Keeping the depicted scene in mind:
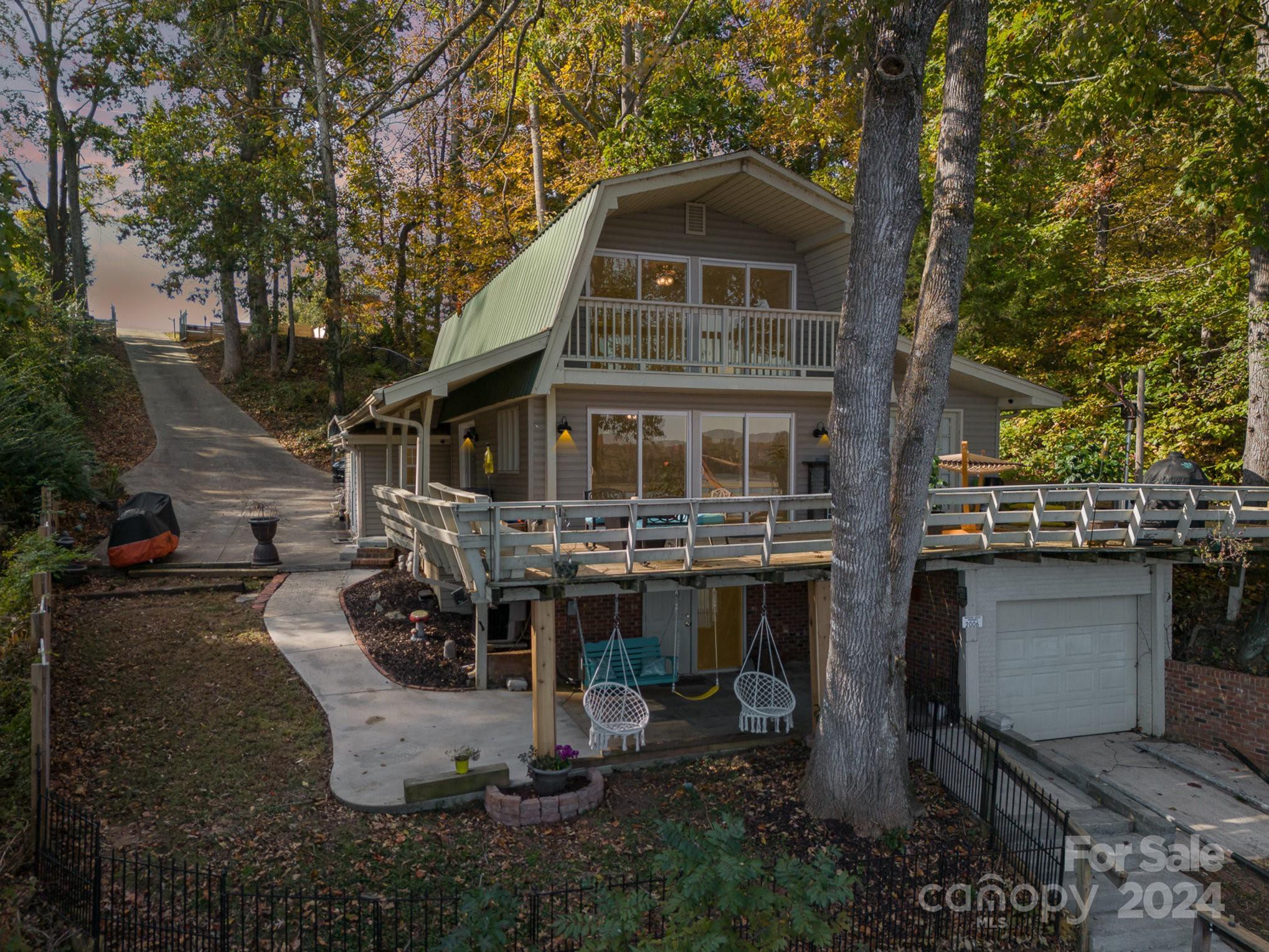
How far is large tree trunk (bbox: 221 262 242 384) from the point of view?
31797 mm

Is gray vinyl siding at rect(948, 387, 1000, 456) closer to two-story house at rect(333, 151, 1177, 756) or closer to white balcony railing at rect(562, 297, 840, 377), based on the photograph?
two-story house at rect(333, 151, 1177, 756)

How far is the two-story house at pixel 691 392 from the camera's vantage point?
37.7 feet

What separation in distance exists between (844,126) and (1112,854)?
18.4m

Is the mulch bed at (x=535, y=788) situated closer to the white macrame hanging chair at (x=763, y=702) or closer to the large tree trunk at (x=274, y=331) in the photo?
the white macrame hanging chair at (x=763, y=702)

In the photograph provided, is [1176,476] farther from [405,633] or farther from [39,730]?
[39,730]

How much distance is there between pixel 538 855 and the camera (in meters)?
7.47

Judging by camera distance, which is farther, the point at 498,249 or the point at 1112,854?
the point at 498,249

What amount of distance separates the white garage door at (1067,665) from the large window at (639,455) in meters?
5.63

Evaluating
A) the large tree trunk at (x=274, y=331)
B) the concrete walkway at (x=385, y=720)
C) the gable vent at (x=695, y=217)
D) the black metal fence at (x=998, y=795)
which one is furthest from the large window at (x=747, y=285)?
the large tree trunk at (x=274, y=331)

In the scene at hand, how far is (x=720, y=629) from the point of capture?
13789 mm

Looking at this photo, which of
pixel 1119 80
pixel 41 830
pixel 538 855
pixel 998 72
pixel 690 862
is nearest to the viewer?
pixel 690 862

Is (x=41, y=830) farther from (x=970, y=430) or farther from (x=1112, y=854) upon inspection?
(x=970, y=430)

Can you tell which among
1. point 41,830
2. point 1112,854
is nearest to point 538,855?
point 41,830

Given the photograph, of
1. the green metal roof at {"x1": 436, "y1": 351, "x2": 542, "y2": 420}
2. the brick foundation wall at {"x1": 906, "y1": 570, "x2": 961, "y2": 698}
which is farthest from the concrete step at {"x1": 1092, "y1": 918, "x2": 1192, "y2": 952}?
the green metal roof at {"x1": 436, "y1": 351, "x2": 542, "y2": 420}
